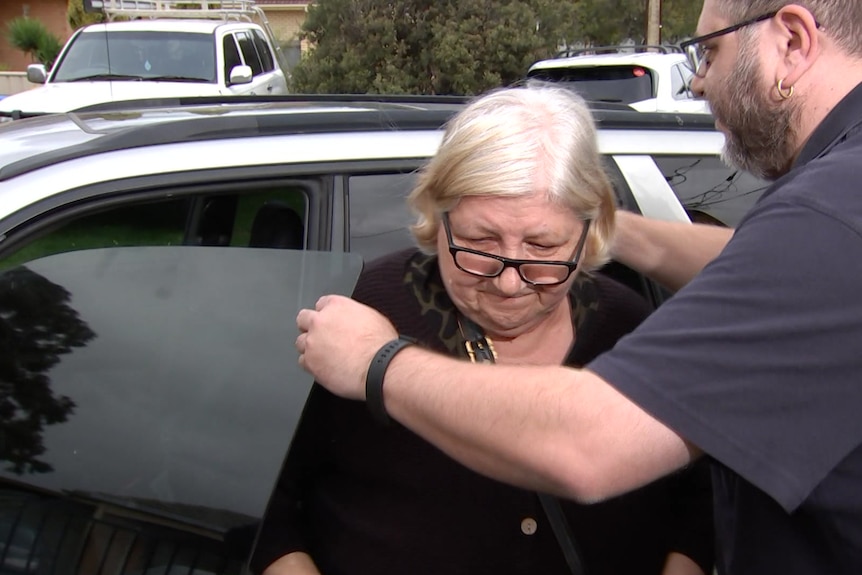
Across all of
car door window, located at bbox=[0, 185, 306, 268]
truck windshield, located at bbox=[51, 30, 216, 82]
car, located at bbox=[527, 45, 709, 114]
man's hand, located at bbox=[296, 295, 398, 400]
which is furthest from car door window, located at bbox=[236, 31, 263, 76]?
man's hand, located at bbox=[296, 295, 398, 400]

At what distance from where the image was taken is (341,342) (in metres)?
1.39

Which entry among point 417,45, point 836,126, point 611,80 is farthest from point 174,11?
point 836,126

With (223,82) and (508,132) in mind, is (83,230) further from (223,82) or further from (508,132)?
(223,82)

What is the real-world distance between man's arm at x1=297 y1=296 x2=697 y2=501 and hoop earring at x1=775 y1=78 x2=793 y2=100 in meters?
0.58

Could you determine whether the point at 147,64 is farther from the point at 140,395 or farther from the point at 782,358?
the point at 782,358

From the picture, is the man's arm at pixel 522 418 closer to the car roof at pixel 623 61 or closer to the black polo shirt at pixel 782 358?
the black polo shirt at pixel 782 358

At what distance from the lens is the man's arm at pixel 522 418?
1123mm

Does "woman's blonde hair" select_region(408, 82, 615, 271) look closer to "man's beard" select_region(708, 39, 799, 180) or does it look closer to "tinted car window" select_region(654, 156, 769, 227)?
"man's beard" select_region(708, 39, 799, 180)

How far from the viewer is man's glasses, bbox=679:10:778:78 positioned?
1414 mm

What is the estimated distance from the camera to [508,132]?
1560mm

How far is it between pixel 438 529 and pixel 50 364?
0.74m

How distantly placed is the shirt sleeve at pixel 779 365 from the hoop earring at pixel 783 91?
1.09 feet

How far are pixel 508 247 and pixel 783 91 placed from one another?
52cm

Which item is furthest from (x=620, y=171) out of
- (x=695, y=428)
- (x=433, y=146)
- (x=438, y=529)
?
(x=695, y=428)
